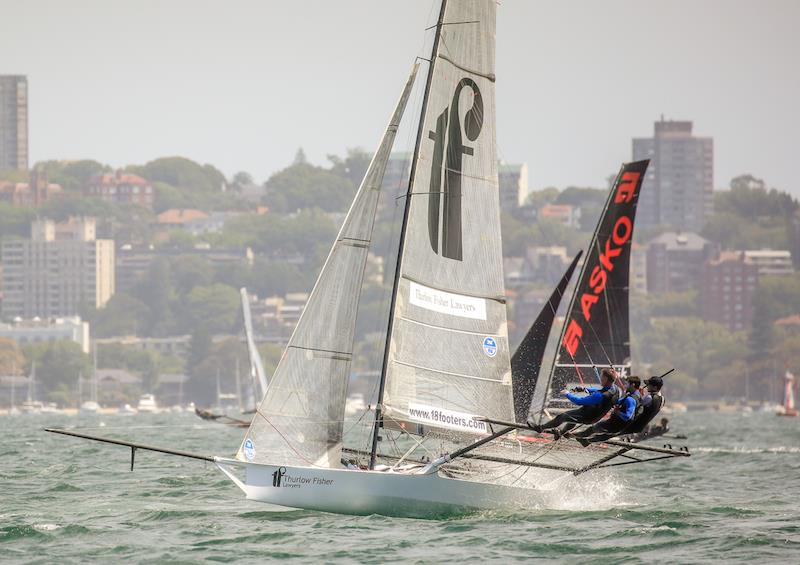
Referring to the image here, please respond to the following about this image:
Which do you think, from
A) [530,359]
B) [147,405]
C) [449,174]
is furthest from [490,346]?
[147,405]

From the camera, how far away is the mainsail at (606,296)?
37219mm

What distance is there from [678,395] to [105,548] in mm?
164576

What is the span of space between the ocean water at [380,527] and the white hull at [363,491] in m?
0.20

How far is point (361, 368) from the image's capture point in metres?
199

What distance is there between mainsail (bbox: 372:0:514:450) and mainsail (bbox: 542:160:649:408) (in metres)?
11.3

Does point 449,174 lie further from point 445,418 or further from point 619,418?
point 619,418

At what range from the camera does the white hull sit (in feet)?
78.5

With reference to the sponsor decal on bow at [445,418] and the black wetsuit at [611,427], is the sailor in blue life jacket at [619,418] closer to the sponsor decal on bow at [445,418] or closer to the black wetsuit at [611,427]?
the black wetsuit at [611,427]

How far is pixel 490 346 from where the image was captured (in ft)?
84.2

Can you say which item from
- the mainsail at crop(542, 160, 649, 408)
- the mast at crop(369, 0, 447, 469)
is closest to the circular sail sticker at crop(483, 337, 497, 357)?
the mast at crop(369, 0, 447, 469)

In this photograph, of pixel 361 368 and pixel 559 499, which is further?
pixel 361 368

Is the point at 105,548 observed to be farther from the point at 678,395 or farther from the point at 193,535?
the point at 678,395

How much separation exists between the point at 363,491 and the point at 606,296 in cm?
1498

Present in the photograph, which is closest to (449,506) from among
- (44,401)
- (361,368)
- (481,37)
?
(481,37)
